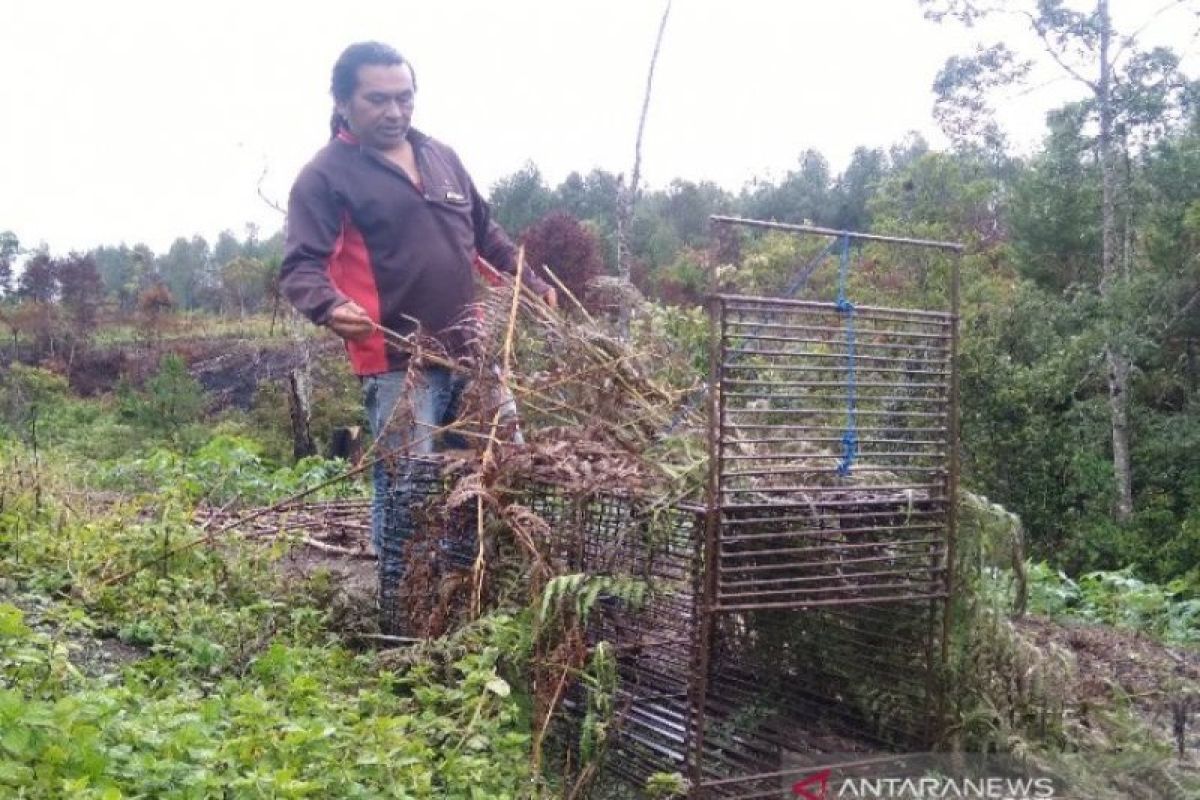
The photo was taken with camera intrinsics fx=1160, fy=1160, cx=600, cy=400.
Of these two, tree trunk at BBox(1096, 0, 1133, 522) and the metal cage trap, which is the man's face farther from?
tree trunk at BBox(1096, 0, 1133, 522)

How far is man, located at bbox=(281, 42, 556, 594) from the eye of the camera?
4195 mm

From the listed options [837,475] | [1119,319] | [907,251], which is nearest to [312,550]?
[837,475]

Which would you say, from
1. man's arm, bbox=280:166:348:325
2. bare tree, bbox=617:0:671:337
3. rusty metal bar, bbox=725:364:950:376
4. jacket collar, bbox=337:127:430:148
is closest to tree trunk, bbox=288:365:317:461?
bare tree, bbox=617:0:671:337

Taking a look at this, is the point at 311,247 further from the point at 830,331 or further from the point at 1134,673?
the point at 1134,673

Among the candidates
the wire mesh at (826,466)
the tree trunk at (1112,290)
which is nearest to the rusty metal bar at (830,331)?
the wire mesh at (826,466)

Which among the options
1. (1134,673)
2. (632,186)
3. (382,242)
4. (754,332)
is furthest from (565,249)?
(754,332)

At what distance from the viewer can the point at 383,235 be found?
14.2 ft

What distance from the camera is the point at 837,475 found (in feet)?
10.5

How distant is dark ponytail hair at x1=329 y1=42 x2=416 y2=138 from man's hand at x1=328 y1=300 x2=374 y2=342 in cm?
96

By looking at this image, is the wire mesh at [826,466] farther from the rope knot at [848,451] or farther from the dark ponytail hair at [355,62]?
the dark ponytail hair at [355,62]

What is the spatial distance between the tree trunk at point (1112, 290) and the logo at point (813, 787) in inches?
595

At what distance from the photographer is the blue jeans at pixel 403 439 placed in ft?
12.4

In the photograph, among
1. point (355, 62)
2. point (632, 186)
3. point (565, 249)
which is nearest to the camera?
point (355, 62)

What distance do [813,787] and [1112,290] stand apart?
16211 mm
